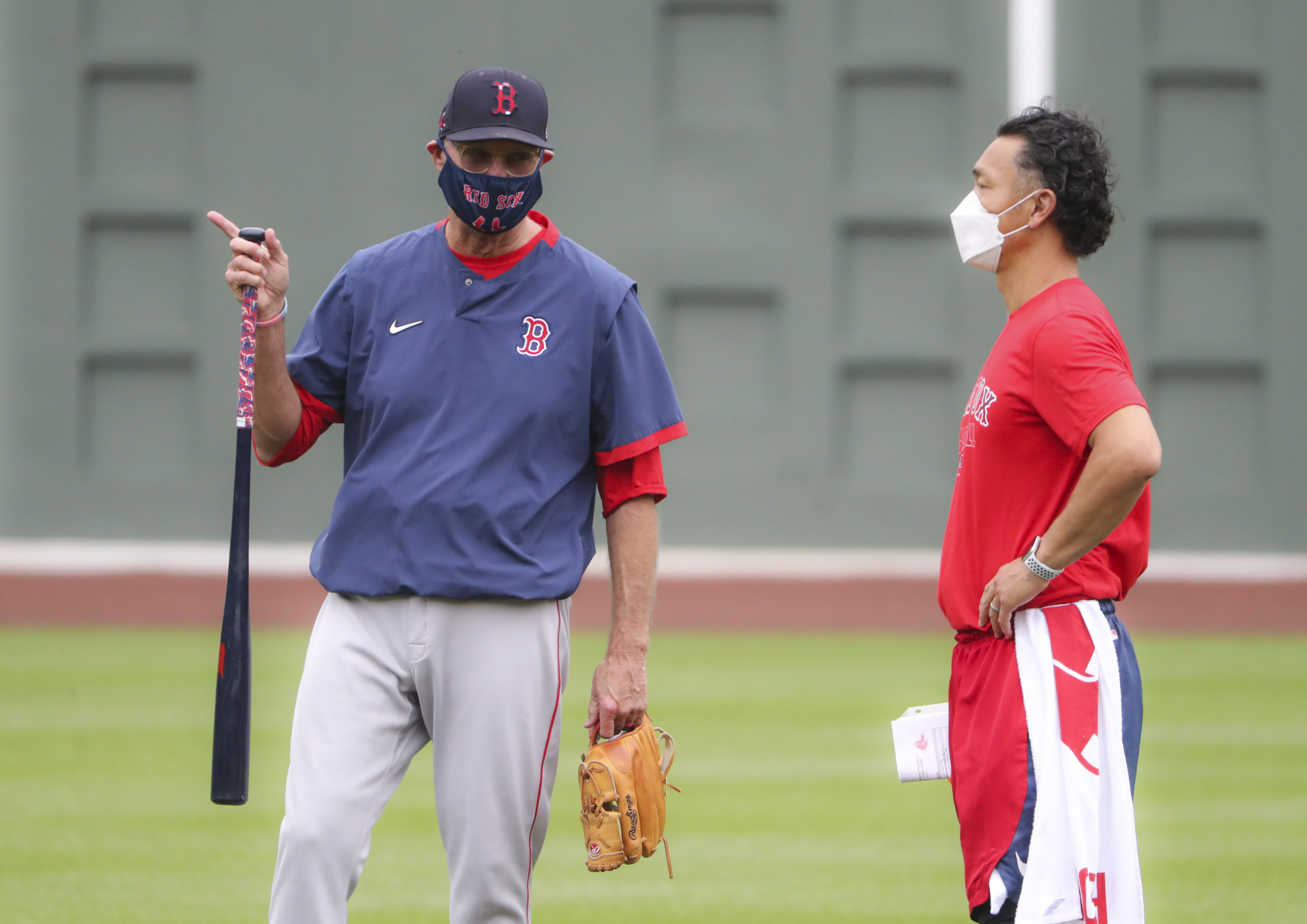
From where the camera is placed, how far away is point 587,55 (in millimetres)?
15141

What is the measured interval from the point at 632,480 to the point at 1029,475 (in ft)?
3.19

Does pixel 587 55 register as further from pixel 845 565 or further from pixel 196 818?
pixel 196 818

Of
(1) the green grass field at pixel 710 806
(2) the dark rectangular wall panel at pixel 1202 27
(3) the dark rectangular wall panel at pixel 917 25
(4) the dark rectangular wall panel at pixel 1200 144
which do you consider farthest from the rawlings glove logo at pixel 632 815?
(2) the dark rectangular wall panel at pixel 1202 27

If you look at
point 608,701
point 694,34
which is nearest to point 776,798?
point 608,701

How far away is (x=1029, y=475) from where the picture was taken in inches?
137

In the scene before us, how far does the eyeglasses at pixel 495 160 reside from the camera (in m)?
3.78

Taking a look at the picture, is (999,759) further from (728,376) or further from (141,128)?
(141,128)

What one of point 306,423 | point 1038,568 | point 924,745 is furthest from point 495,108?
point 924,745

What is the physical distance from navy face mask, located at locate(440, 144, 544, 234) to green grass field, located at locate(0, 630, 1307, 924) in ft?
9.27

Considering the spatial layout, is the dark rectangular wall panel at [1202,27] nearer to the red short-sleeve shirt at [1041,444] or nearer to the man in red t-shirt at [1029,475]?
the man in red t-shirt at [1029,475]

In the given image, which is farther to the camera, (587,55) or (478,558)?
(587,55)

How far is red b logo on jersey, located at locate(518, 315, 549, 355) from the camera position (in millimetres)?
3766

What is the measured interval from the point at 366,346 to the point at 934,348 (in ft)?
39.2

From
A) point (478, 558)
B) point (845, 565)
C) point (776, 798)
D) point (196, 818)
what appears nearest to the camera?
point (478, 558)
